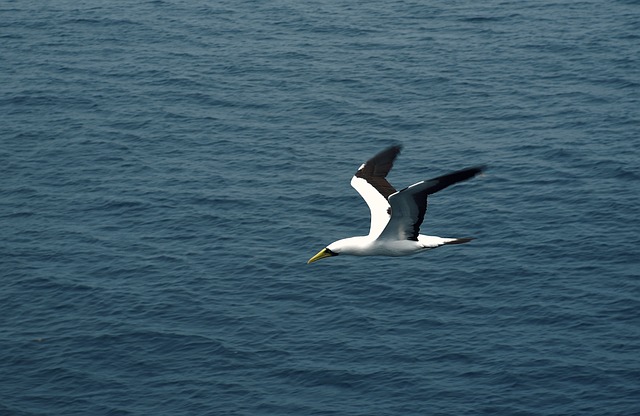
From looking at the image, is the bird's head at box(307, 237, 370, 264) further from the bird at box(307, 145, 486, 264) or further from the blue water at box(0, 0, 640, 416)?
the blue water at box(0, 0, 640, 416)

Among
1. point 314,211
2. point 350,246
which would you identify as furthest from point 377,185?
point 314,211

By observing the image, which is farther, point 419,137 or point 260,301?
point 419,137

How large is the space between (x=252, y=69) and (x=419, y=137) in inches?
1237

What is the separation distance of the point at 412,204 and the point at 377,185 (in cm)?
717

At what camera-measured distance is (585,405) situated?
89000 millimetres

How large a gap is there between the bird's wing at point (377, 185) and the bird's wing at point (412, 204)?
2305 mm

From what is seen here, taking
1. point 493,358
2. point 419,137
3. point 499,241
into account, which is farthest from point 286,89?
point 493,358

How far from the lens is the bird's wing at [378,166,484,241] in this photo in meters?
41.4

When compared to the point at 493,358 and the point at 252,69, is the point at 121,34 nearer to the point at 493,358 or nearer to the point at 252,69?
the point at 252,69

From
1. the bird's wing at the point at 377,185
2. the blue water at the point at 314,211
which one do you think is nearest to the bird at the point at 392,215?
the bird's wing at the point at 377,185

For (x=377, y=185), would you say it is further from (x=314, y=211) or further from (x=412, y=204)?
(x=314, y=211)

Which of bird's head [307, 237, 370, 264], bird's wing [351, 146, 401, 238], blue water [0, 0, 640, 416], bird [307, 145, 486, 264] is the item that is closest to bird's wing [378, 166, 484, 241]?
bird [307, 145, 486, 264]

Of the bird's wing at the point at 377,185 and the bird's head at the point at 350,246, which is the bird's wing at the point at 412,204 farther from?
the bird's wing at the point at 377,185

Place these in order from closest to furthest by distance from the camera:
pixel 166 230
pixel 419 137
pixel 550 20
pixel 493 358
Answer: pixel 493 358
pixel 166 230
pixel 419 137
pixel 550 20
